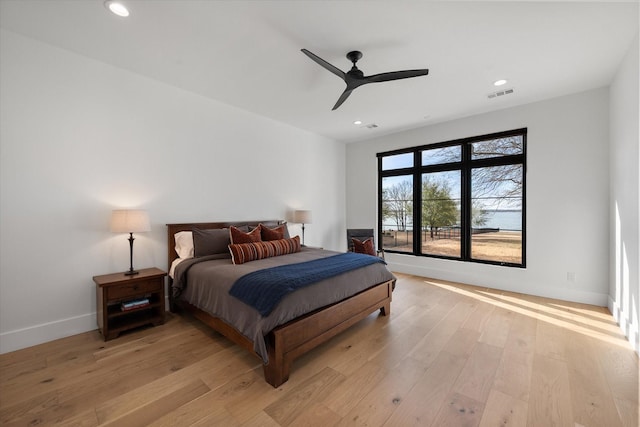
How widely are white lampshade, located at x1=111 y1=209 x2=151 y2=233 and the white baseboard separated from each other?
1015mm

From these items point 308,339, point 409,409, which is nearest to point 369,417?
point 409,409

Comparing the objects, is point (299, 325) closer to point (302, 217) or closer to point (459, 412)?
point (459, 412)

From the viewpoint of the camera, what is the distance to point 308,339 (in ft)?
6.98

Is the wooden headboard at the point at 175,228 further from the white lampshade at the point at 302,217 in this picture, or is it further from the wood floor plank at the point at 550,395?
the wood floor plank at the point at 550,395

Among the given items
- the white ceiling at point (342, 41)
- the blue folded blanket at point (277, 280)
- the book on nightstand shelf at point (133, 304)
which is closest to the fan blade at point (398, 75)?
the white ceiling at point (342, 41)

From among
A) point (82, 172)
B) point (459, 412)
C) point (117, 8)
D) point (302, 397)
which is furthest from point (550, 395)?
point (82, 172)

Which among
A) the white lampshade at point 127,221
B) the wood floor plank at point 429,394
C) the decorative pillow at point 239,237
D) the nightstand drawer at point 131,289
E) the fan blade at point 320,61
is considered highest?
the fan blade at point 320,61

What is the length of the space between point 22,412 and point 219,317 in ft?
4.02

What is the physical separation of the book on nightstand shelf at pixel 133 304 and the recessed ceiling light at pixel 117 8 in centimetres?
258

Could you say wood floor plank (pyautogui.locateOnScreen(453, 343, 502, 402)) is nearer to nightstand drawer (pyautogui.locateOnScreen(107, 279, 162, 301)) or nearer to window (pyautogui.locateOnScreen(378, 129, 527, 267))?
window (pyautogui.locateOnScreen(378, 129, 527, 267))

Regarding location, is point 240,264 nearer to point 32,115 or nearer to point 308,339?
point 308,339

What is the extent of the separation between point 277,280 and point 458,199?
12.3 ft

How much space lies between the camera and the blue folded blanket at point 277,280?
197 centimetres

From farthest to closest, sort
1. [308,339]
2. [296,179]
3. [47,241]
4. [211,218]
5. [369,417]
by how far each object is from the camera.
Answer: [296,179] < [211,218] < [47,241] < [308,339] < [369,417]
